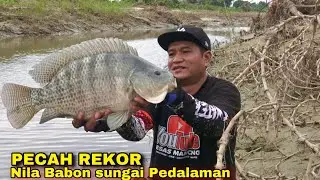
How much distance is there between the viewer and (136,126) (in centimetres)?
346

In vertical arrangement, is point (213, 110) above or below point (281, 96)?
above

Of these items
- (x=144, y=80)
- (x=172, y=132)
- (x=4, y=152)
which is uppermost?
(x=144, y=80)

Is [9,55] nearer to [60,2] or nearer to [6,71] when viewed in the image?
[6,71]

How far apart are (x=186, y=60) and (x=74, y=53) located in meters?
0.71

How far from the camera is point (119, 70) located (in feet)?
9.15

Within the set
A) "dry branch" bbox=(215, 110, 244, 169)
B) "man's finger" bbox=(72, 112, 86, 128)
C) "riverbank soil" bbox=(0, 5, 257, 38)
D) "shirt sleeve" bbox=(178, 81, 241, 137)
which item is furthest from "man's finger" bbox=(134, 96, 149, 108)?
"riverbank soil" bbox=(0, 5, 257, 38)

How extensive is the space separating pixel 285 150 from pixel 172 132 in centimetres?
256

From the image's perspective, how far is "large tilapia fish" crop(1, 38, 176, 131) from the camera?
271 cm

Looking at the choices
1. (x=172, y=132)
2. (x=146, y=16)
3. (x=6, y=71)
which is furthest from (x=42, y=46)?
(x=146, y=16)

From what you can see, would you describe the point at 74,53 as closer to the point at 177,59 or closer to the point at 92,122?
the point at 92,122

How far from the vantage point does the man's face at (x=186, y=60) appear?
3285 mm

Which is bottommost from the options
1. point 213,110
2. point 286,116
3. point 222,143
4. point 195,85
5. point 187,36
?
point 286,116

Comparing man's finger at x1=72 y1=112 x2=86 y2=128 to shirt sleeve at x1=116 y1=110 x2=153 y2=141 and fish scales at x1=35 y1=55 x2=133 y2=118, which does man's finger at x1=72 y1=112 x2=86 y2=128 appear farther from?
shirt sleeve at x1=116 y1=110 x2=153 y2=141

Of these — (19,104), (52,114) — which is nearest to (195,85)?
(52,114)
